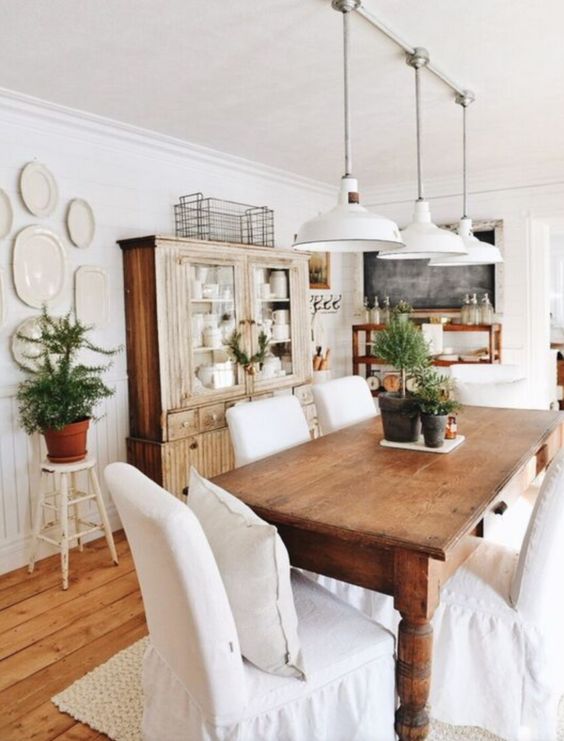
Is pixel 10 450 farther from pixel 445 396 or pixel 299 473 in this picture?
pixel 445 396

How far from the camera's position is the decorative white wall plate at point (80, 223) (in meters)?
3.34

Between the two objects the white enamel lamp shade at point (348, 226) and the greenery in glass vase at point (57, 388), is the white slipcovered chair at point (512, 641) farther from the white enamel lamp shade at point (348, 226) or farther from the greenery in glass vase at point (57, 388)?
the greenery in glass vase at point (57, 388)

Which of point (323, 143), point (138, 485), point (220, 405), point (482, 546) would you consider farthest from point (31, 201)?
point (482, 546)

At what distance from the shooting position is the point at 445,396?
252 cm

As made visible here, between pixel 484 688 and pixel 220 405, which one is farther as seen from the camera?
pixel 220 405

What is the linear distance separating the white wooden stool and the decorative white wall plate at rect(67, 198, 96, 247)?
123 cm

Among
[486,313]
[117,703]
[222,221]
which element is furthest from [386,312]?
[117,703]

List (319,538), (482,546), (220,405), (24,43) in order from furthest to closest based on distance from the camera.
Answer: (220,405) → (24,43) → (482,546) → (319,538)

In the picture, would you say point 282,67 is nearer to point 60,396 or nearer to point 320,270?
point 60,396

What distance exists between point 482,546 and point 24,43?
2592 millimetres

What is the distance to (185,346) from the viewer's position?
3621mm

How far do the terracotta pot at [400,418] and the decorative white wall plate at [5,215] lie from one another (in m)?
2.05

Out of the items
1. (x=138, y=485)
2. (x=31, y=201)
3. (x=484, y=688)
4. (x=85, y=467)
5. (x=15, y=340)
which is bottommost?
(x=484, y=688)

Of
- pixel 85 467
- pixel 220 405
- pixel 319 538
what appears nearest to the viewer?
pixel 319 538
